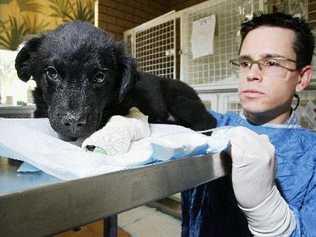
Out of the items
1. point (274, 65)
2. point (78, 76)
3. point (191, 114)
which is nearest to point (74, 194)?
point (78, 76)

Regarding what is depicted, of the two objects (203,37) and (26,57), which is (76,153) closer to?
(26,57)

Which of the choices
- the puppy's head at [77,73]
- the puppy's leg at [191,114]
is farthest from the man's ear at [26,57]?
the puppy's leg at [191,114]

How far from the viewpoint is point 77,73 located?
43cm

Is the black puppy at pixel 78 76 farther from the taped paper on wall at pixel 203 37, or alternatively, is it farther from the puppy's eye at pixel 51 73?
the taped paper on wall at pixel 203 37

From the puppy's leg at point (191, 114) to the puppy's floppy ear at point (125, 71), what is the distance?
247 mm

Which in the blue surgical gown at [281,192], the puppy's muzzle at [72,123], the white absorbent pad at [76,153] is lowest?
the blue surgical gown at [281,192]

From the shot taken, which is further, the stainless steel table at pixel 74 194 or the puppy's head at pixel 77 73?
the puppy's head at pixel 77 73

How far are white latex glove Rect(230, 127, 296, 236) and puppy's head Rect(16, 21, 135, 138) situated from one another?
0.20m

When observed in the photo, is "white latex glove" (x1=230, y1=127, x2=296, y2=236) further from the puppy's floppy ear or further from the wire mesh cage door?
the wire mesh cage door

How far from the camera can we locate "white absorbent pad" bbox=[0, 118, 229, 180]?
26cm

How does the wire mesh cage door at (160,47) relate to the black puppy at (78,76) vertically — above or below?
above

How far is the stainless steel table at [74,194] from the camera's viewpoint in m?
0.19

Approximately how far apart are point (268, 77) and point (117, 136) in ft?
1.74

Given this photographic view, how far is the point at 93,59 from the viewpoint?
45 centimetres
